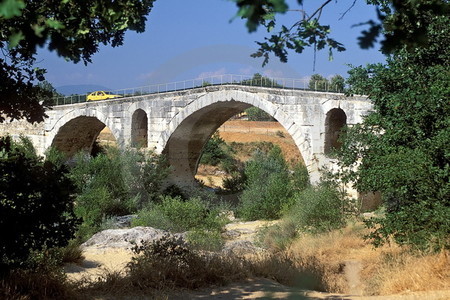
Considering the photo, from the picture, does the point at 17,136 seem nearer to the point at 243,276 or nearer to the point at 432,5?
the point at 243,276

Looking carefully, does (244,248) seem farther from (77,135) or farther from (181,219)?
(77,135)

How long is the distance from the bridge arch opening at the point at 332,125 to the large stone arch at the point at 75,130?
11.0 metres

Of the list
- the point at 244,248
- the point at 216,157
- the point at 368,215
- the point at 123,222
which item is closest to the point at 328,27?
the point at 244,248

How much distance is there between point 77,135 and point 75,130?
1.62 ft

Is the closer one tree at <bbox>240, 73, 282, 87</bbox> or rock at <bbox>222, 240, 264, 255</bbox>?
rock at <bbox>222, 240, 264, 255</bbox>

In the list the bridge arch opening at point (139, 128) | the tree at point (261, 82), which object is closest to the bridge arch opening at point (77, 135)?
the bridge arch opening at point (139, 128)

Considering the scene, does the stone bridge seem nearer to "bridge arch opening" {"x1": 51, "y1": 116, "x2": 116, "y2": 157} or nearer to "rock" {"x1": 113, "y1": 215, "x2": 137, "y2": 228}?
"bridge arch opening" {"x1": 51, "y1": 116, "x2": 116, "y2": 157}

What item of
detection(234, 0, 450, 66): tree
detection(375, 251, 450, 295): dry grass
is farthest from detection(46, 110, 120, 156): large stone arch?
detection(234, 0, 450, 66): tree

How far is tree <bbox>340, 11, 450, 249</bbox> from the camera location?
23.6 feet

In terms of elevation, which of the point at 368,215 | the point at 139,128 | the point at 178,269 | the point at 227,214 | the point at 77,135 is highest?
the point at 139,128

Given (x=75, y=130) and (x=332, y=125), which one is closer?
(x=332, y=125)

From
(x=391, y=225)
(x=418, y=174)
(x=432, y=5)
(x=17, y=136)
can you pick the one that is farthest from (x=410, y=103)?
(x=17, y=136)

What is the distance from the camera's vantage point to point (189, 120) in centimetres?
2220

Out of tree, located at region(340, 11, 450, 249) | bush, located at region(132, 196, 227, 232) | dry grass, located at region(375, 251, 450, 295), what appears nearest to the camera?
dry grass, located at region(375, 251, 450, 295)
